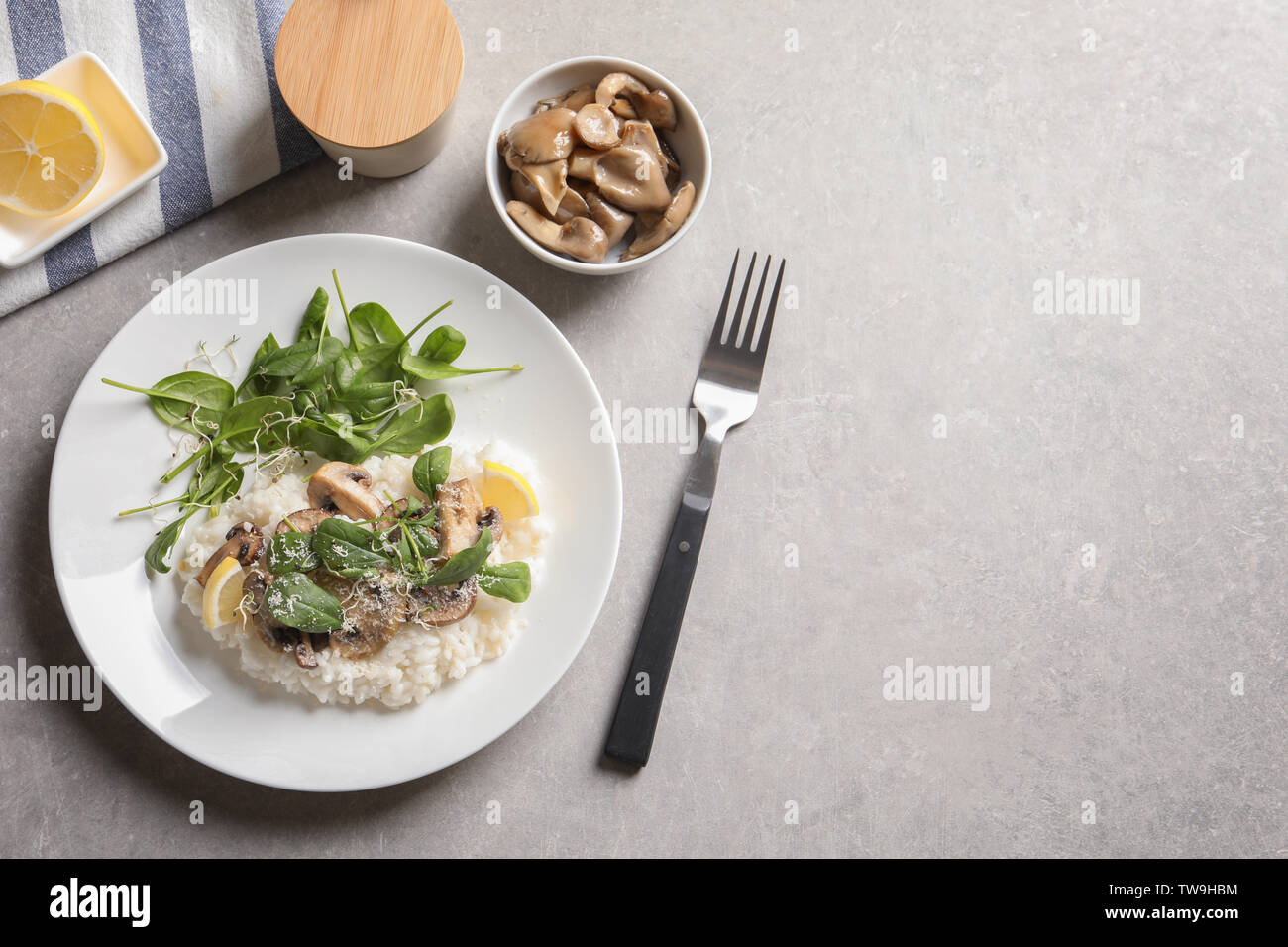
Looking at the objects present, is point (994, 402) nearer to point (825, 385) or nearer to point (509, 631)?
point (825, 385)

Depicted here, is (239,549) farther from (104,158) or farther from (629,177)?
(629,177)

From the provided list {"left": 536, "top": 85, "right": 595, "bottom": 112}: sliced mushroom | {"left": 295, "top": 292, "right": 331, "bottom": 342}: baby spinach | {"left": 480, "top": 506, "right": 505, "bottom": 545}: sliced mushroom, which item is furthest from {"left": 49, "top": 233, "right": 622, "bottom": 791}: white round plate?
{"left": 536, "top": 85, "right": 595, "bottom": 112}: sliced mushroom

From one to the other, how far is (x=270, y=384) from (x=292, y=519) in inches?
15.3

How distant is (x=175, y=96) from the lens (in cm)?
229

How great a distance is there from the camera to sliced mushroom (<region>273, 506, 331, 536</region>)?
1979 millimetres

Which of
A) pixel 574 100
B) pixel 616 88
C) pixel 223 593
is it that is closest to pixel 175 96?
pixel 574 100

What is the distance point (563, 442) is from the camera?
2215 mm

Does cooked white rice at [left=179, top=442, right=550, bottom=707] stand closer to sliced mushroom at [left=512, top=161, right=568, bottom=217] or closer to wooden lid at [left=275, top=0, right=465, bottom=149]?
sliced mushroom at [left=512, top=161, right=568, bottom=217]

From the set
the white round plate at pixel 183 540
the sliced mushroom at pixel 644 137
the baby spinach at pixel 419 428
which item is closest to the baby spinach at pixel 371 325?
the white round plate at pixel 183 540

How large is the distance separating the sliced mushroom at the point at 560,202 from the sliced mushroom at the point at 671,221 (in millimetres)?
168

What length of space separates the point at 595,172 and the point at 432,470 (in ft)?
2.76

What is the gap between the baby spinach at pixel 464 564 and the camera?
188cm

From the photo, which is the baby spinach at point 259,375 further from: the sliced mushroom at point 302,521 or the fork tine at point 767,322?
the fork tine at point 767,322

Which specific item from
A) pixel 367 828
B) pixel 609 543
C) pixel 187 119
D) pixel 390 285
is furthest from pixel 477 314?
pixel 367 828
